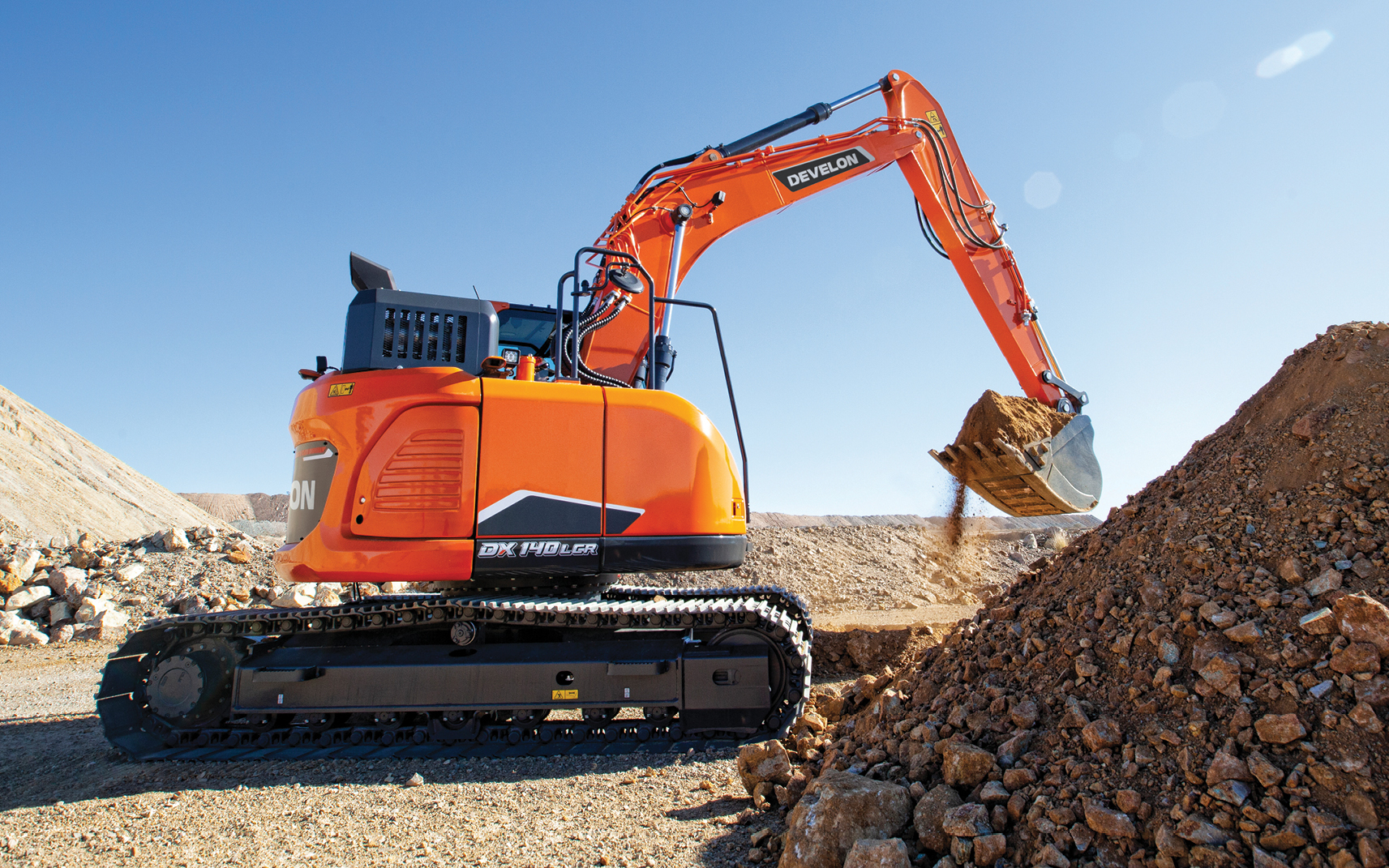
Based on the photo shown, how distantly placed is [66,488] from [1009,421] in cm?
3158

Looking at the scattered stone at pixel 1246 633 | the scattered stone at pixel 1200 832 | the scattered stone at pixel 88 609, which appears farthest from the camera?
the scattered stone at pixel 88 609

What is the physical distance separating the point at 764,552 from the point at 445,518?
454 inches

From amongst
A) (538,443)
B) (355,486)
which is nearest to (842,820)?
(538,443)

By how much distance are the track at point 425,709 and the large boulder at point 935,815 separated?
2.16 meters

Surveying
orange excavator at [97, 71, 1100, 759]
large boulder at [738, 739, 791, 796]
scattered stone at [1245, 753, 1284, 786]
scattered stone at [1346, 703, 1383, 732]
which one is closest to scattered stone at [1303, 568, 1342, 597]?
scattered stone at [1346, 703, 1383, 732]

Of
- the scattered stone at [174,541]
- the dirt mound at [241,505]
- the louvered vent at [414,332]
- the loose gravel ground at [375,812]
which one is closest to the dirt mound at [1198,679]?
the loose gravel ground at [375,812]

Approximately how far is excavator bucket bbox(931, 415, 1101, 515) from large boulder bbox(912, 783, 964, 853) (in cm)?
459

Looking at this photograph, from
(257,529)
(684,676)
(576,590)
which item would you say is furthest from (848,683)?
(257,529)

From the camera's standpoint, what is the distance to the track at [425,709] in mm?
4871

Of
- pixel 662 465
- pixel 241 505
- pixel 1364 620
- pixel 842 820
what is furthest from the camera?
pixel 241 505

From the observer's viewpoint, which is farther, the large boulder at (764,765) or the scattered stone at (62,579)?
the scattered stone at (62,579)

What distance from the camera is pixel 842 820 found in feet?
9.04

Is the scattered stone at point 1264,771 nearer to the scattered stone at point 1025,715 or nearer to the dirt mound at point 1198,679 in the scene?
the dirt mound at point 1198,679

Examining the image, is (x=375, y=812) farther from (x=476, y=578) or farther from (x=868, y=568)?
(x=868, y=568)
